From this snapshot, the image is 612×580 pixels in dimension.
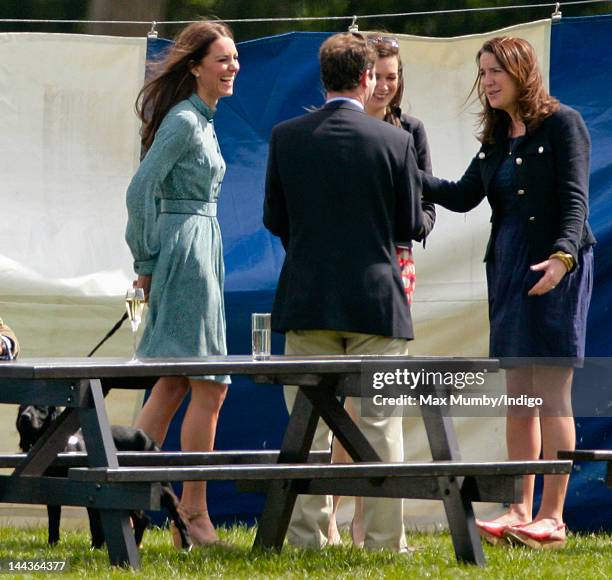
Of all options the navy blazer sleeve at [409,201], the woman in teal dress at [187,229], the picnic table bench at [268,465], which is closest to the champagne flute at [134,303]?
the picnic table bench at [268,465]

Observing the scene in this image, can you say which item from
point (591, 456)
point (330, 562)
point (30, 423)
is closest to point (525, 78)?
point (591, 456)

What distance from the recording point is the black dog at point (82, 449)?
524cm

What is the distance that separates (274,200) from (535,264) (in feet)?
3.24

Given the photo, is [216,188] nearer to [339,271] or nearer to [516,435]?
[339,271]

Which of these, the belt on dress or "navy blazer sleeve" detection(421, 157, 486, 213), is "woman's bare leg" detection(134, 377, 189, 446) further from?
"navy blazer sleeve" detection(421, 157, 486, 213)

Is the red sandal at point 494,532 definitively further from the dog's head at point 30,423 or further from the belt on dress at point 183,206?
the dog's head at point 30,423

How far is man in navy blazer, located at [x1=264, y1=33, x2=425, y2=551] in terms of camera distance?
479 cm

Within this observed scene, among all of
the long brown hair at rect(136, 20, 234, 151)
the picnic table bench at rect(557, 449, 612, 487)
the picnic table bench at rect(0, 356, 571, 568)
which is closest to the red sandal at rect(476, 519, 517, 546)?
the picnic table bench at rect(557, 449, 612, 487)

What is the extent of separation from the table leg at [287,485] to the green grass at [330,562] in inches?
3.0

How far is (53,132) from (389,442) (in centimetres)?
231

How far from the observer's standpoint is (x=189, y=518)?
5.41 metres

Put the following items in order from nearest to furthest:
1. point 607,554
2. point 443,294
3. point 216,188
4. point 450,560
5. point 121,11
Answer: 1. point 450,560
2. point 607,554
3. point 216,188
4. point 443,294
5. point 121,11

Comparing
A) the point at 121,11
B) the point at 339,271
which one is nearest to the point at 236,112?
the point at 339,271

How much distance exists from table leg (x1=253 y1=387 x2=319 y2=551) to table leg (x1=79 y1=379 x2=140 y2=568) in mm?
589
